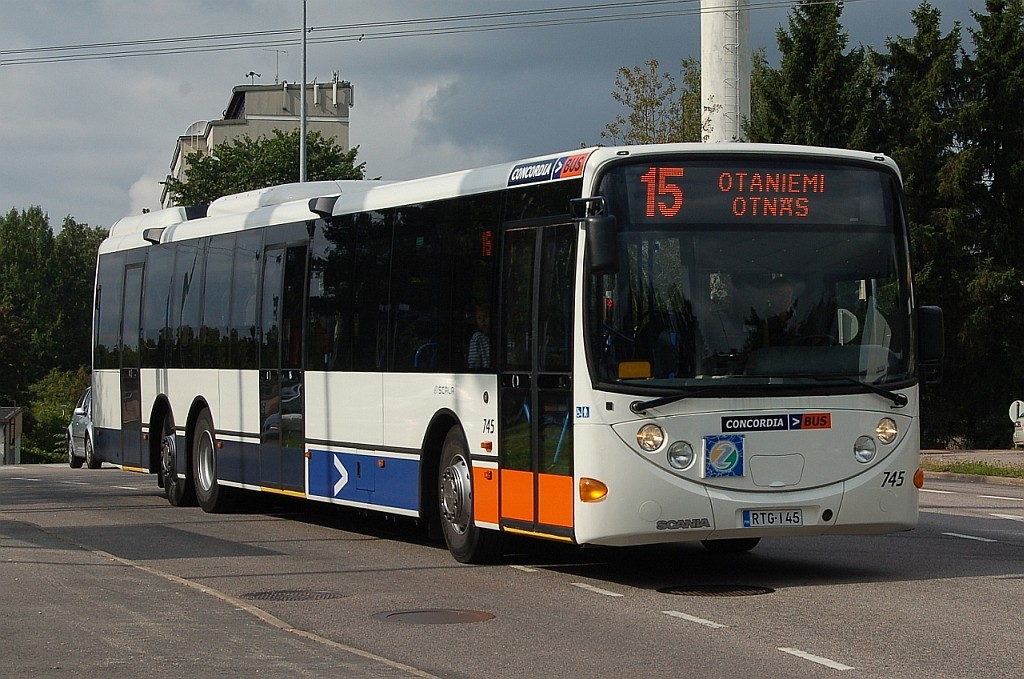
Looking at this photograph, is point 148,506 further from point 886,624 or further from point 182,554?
point 886,624

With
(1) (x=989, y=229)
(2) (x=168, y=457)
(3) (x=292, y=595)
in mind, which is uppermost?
(1) (x=989, y=229)

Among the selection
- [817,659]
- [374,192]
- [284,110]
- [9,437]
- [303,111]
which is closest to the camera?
[817,659]

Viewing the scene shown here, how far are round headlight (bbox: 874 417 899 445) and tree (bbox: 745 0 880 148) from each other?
3605 cm

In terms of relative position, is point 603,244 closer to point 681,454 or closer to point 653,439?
point 653,439

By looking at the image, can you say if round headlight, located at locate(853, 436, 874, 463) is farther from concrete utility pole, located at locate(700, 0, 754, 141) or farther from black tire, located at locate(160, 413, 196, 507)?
concrete utility pole, located at locate(700, 0, 754, 141)

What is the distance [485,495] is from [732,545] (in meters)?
2.51

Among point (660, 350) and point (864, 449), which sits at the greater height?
point (660, 350)

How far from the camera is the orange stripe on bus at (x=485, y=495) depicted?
13.4 meters

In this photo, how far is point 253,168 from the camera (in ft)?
226

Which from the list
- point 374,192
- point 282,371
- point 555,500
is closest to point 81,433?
point 282,371

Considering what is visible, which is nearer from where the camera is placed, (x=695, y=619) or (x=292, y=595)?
(x=695, y=619)

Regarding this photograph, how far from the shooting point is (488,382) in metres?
13.7

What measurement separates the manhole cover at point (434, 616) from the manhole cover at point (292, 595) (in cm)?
96

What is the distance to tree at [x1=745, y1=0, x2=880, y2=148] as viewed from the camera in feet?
158
